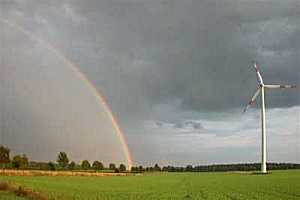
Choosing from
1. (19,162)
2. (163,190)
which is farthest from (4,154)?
(163,190)

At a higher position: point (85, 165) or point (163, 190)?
point (85, 165)

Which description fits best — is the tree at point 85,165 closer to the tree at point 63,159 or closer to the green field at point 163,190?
the tree at point 63,159

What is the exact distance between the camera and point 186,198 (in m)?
37.3

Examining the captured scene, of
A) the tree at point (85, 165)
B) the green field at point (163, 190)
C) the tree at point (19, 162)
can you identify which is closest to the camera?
the green field at point (163, 190)

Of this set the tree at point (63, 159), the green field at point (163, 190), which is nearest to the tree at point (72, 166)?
the tree at point (63, 159)

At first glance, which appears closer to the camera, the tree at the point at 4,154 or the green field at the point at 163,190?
the green field at the point at 163,190

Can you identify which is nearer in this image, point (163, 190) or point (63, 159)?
point (163, 190)

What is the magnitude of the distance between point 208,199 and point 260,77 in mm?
51241

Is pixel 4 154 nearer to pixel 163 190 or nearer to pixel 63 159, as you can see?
pixel 63 159

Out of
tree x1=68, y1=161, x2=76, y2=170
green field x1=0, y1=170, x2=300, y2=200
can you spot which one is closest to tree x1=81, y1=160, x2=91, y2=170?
tree x1=68, y1=161, x2=76, y2=170

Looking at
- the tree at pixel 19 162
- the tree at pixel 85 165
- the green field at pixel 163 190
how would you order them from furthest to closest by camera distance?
1. the tree at pixel 85 165
2. the tree at pixel 19 162
3. the green field at pixel 163 190

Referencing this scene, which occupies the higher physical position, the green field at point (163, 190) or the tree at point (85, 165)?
the tree at point (85, 165)

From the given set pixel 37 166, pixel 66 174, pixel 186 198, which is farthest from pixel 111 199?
pixel 37 166

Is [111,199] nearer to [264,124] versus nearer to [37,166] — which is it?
[264,124]
